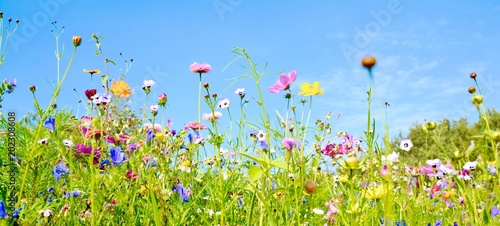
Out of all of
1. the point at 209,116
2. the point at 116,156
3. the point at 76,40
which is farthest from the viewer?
the point at 209,116

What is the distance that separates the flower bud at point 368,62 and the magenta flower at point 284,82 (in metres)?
1.11

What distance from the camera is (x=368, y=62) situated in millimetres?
830

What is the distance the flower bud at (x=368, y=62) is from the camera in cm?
83

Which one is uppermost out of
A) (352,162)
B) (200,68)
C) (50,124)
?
(200,68)

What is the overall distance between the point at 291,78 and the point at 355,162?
2.96 feet

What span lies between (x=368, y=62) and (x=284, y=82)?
1148 millimetres

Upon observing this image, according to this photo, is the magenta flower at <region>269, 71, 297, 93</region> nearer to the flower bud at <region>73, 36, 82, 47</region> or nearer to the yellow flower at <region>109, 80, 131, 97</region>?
the flower bud at <region>73, 36, 82, 47</region>

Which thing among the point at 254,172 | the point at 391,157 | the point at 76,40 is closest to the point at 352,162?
the point at 254,172

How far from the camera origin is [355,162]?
43.4 inches

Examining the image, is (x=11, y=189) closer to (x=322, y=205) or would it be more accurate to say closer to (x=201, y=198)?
(x=201, y=198)

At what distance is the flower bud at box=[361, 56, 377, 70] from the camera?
828mm

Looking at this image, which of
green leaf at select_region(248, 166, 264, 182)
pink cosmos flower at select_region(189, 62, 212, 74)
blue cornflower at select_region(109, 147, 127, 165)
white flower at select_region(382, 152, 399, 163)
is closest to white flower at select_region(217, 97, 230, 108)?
pink cosmos flower at select_region(189, 62, 212, 74)

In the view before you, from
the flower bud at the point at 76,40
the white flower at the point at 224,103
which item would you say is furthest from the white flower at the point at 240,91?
the flower bud at the point at 76,40

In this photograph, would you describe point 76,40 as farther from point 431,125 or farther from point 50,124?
point 431,125
